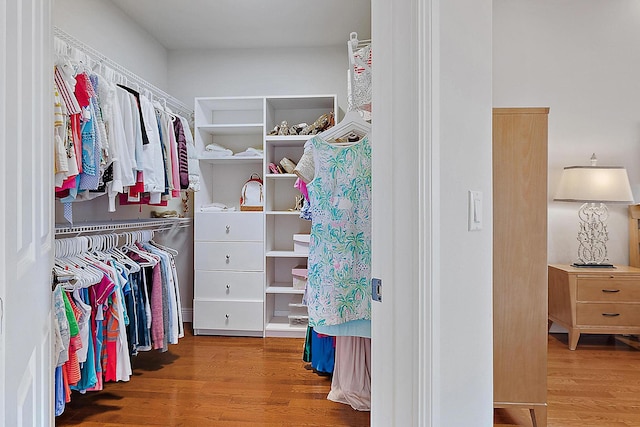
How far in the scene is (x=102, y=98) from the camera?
2.46 meters

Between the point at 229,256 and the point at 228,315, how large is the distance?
1.72ft

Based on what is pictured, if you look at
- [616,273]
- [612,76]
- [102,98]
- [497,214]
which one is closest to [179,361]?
[102,98]

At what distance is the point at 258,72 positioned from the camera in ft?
14.0

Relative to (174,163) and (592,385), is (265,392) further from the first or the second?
(592,385)

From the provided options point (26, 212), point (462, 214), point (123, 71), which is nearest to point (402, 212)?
point (462, 214)

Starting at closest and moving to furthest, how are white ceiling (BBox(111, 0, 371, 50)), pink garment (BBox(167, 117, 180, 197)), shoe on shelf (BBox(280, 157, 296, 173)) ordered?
pink garment (BBox(167, 117, 180, 197))
white ceiling (BBox(111, 0, 371, 50))
shoe on shelf (BBox(280, 157, 296, 173))

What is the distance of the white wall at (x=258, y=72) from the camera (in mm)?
4195

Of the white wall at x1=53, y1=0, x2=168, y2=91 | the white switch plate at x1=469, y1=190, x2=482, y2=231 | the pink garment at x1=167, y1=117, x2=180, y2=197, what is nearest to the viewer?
the white switch plate at x1=469, y1=190, x2=482, y2=231

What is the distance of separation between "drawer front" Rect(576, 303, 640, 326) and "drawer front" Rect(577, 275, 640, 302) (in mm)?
55

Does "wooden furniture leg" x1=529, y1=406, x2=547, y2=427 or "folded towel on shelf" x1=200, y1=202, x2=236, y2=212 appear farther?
"folded towel on shelf" x1=200, y1=202, x2=236, y2=212

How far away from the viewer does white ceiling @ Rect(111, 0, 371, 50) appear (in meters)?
3.34

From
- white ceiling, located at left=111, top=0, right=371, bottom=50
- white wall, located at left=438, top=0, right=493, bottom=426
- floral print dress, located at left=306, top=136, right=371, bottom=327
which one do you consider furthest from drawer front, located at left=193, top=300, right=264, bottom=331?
white wall, located at left=438, top=0, right=493, bottom=426

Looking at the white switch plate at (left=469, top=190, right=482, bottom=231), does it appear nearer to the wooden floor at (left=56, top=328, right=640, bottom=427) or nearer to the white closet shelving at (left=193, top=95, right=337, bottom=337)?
the wooden floor at (left=56, top=328, right=640, bottom=427)

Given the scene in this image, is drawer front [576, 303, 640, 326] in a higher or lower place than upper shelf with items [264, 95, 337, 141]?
lower
